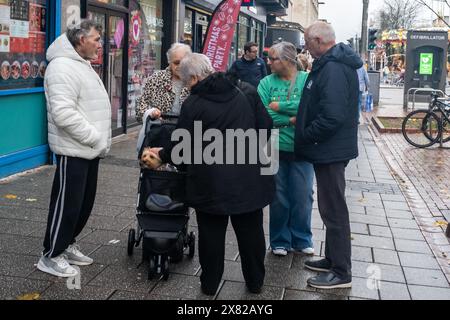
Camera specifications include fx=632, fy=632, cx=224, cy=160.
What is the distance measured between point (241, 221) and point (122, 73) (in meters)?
8.09

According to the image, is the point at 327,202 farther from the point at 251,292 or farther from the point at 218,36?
the point at 218,36

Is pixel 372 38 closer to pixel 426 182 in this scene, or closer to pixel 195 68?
pixel 426 182

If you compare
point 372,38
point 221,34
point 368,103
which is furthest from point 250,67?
point 372,38

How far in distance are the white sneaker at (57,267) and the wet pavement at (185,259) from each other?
63mm

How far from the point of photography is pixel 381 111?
20.9m

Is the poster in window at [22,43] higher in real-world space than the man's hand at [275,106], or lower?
higher

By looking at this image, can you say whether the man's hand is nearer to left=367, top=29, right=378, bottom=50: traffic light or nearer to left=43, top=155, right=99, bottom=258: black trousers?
left=43, top=155, right=99, bottom=258: black trousers

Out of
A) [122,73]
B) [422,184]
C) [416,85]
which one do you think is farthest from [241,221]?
[416,85]

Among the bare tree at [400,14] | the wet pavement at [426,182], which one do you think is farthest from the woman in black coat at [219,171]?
the bare tree at [400,14]

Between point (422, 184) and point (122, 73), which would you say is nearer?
point (422, 184)

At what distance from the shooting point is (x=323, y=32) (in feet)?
15.0

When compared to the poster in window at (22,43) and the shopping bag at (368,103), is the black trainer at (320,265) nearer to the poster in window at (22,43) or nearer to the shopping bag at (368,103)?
the poster in window at (22,43)

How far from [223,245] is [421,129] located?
9690 millimetres

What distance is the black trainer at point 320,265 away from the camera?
4969 millimetres
